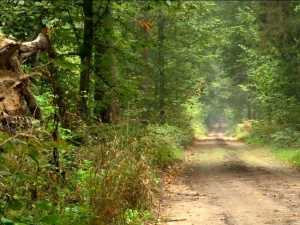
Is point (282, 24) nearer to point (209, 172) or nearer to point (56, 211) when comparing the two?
point (209, 172)

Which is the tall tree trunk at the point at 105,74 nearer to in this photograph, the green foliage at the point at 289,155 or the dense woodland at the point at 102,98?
the dense woodland at the point at 102,98

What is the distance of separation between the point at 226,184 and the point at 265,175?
218cm

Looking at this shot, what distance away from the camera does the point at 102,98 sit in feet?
41.0

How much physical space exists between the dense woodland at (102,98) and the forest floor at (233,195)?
0.69 m

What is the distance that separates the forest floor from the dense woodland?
27.1 inches

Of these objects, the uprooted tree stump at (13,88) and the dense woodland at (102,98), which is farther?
the uprooted tree stump at (13,88)

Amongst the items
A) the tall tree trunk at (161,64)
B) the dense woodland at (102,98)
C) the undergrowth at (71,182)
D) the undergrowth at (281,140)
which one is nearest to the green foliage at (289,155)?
the undergrowth at (281,140)

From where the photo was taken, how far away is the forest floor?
7.80 meters

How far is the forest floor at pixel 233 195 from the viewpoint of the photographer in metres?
7.80

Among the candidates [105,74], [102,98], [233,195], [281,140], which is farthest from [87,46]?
[281,140]

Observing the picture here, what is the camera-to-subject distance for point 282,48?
20.1m

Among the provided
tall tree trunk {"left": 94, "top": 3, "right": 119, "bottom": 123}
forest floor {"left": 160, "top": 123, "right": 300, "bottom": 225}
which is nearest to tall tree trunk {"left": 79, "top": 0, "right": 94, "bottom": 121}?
tall tree trunk {"left": 94, "top": 3, "right": 119, "bottom": 123}

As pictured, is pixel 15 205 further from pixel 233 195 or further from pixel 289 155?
pixel 289 155

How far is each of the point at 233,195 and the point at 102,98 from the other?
15.7 ft
